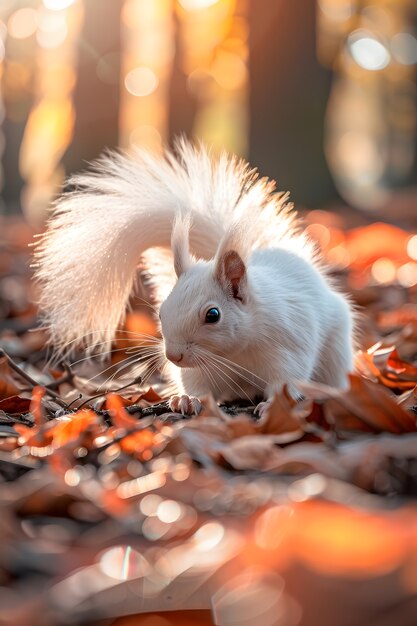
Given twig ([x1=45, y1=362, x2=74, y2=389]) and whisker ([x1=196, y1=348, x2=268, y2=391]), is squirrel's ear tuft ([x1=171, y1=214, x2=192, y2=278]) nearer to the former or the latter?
whisker ([x1=196, y1=348, x2=268, y2=391])

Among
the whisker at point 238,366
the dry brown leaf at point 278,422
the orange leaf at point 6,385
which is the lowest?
the orange leaf at point 6,385

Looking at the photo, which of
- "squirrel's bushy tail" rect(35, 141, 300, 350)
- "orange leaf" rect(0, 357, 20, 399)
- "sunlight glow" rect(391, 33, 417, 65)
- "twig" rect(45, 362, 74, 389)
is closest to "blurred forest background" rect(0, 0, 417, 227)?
"sunlight glow" rect(391, 33, 417, 65)

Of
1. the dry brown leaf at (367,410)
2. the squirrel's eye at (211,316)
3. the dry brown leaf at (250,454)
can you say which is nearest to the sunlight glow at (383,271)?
the squirrel's eye at (211,316)

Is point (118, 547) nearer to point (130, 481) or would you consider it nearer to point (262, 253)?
point (130, 481)

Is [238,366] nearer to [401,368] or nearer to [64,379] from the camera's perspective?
[401,368]

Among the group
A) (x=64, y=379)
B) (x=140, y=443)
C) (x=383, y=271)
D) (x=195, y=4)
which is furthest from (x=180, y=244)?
(x=195, y=4)

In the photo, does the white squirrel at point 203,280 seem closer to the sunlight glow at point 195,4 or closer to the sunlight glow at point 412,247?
the sunlight glow at point 412,247

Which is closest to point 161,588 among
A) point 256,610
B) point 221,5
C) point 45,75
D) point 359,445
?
point 256,610

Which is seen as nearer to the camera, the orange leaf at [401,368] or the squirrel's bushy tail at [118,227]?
the orange leaf at [401,368]
